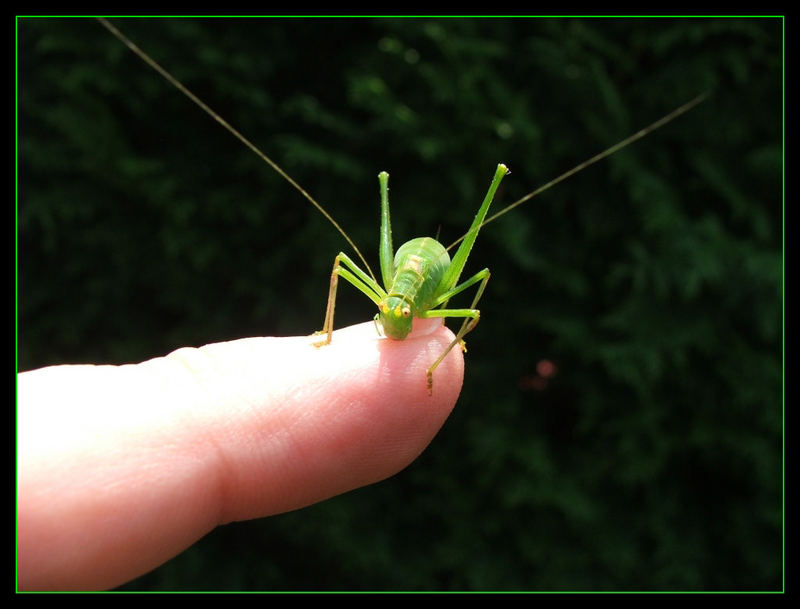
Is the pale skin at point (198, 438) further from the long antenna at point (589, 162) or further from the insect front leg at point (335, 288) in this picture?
the long antenna at point (589, 162)

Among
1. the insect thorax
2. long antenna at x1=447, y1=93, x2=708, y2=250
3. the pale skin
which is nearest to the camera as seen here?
the pale skin

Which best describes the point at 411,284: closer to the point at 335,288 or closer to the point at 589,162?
the point at 335,288

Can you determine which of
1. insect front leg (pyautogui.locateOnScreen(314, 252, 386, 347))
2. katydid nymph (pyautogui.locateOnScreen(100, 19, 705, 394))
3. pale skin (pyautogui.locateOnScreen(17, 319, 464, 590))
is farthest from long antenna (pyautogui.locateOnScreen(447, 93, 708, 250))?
pale skin (pyautogui.locateOnScreen(17, 319, 464, 590))

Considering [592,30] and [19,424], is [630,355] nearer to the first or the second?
[592,30]

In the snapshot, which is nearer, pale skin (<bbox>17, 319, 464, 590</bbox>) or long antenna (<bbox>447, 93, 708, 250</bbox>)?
pale skin (<bbox>17, 319, 464, 590</bbox>)

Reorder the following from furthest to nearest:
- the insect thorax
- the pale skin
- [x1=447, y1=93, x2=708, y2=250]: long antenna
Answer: the insect thorax
[x1=447, y1=93, x2=708, y2=250]: long antenna
the pale skin

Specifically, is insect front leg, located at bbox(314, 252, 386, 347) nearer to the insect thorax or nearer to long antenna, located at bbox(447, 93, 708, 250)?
the insect thorax

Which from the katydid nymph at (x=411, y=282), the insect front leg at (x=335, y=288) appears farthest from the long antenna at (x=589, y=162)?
the insect front leg at (x=335, y=288)

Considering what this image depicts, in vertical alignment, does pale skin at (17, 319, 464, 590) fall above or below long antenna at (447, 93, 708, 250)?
below

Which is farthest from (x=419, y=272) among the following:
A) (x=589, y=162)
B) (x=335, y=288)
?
(x=589, y=162)

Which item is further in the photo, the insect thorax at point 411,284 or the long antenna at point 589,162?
the insect thorax at point 411,284
